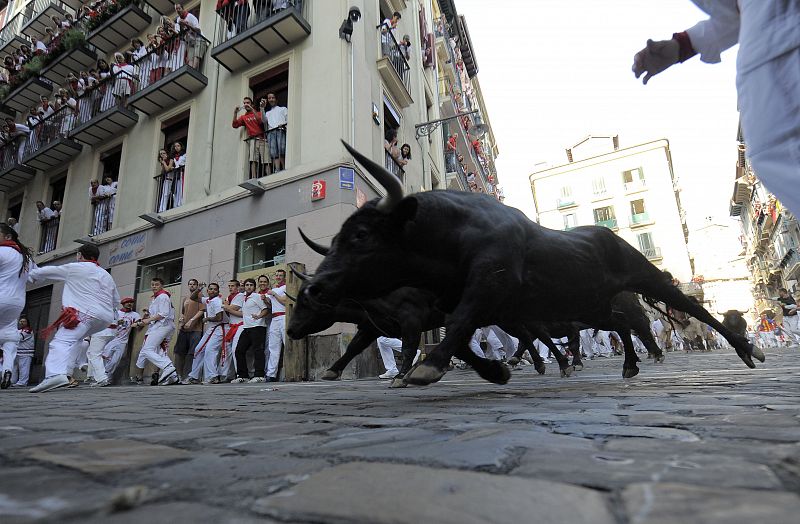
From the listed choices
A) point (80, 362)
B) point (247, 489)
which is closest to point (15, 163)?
point (80, 362)

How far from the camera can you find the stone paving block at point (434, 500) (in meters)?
0.69

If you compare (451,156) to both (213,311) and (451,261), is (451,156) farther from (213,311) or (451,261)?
(451,261)

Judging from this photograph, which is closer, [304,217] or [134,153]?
[304,217]

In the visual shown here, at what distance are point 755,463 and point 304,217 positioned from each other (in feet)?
34.1

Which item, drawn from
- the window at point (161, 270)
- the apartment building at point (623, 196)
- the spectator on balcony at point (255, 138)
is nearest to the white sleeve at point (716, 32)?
the spectator on balcony at point (255, 138)

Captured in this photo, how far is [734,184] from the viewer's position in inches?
2178

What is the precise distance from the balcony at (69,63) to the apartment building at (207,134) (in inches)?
2.0

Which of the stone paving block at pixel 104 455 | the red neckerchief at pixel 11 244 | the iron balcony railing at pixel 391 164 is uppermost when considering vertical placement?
the iron balcony railing at pixel 391 164

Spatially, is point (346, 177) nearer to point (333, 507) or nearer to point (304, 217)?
point (304, 217)

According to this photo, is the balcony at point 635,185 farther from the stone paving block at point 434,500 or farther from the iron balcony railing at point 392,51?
the stone paving block at point 434,500

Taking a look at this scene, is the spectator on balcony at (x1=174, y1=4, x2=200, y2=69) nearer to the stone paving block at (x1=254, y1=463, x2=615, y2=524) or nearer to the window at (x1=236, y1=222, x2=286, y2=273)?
the window at (x1=236, y1=222, x2=286, y2=273)

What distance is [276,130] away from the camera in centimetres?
1230

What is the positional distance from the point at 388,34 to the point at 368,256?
13.6m

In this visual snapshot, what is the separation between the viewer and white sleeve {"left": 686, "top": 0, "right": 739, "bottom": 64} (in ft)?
7.27
